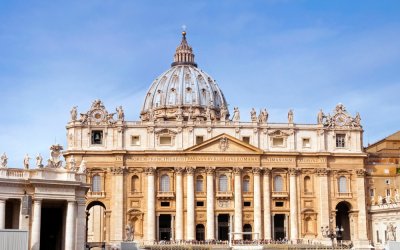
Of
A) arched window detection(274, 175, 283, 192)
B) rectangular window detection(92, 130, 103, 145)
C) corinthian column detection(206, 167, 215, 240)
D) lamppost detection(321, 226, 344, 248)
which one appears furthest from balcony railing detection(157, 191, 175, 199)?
lamppost detection(321, 226, 344, 248)

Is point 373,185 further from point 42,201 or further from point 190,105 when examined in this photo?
point 42,201

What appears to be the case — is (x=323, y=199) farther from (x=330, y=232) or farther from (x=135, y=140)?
(x=135, y=140)

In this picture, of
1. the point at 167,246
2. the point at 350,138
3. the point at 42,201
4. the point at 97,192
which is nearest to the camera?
the point at 42,201

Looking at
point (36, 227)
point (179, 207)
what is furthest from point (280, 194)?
point (36, 227)

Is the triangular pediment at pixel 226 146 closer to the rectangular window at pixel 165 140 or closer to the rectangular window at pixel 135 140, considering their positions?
the rectangular window at pixel 165 140

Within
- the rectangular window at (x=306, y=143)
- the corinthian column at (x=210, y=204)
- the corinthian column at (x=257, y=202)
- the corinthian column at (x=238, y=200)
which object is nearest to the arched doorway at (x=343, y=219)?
the rectangular window at (x=306, y=143)

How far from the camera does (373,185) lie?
98.5m

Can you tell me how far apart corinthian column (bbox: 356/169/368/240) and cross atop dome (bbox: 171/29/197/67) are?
2105 inches

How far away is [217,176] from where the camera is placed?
9388 cm

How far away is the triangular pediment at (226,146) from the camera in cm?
9350

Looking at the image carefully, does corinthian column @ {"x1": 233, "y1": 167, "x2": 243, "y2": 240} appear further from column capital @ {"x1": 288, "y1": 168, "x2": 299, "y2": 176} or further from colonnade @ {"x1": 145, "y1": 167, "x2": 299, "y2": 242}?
column capital @ {"x1": 288, "y1": 168, "x2": 299, "y2": 176}

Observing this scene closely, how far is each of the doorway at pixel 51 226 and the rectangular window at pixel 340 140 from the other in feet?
167

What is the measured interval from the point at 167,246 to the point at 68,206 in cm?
2764

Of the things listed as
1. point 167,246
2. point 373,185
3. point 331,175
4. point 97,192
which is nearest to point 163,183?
point 97,192
